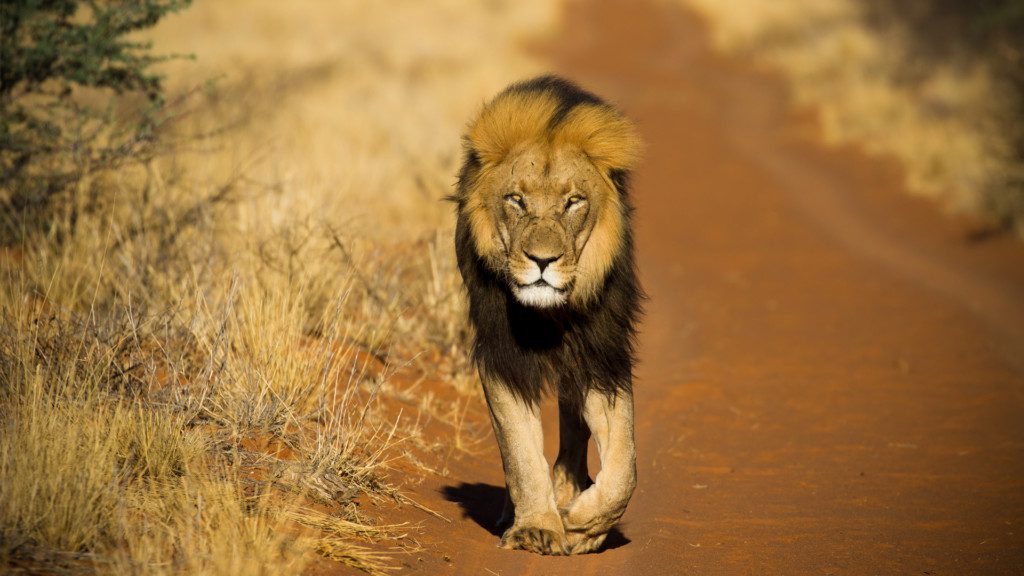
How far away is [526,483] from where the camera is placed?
4582 mm

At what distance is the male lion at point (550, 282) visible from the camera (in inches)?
180

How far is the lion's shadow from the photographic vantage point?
5234 mm

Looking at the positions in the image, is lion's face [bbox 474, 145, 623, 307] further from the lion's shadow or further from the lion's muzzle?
the lion's shadow

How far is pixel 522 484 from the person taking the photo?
15.1ft

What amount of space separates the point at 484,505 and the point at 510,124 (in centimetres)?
209

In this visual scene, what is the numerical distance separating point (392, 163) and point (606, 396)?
8854 millimetres

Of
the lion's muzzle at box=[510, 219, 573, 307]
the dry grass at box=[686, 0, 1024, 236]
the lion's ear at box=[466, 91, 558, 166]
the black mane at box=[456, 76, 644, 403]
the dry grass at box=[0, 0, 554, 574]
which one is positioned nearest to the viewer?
the dry grass at box=[0, 0, 554, 574]

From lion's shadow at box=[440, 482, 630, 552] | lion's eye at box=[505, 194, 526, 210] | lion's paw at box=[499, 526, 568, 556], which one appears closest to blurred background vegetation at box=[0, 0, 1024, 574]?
lion's shadow at box=[440, 482, 630, 552]

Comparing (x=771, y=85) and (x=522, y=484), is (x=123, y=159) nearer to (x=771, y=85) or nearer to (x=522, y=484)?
(x=522, y=484)

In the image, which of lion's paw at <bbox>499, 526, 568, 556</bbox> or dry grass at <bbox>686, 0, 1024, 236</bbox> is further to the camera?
dry grass at <bbox>686, 0, 1024, 236</bbox>

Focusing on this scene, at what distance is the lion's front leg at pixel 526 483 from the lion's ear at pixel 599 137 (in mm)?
1043

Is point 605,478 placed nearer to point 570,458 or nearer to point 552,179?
point 570,458

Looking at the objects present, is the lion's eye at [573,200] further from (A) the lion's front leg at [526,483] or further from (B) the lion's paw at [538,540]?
(B) the lion's paw at [538,540]

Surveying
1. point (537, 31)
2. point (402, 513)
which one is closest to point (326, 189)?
point (402, 513)
